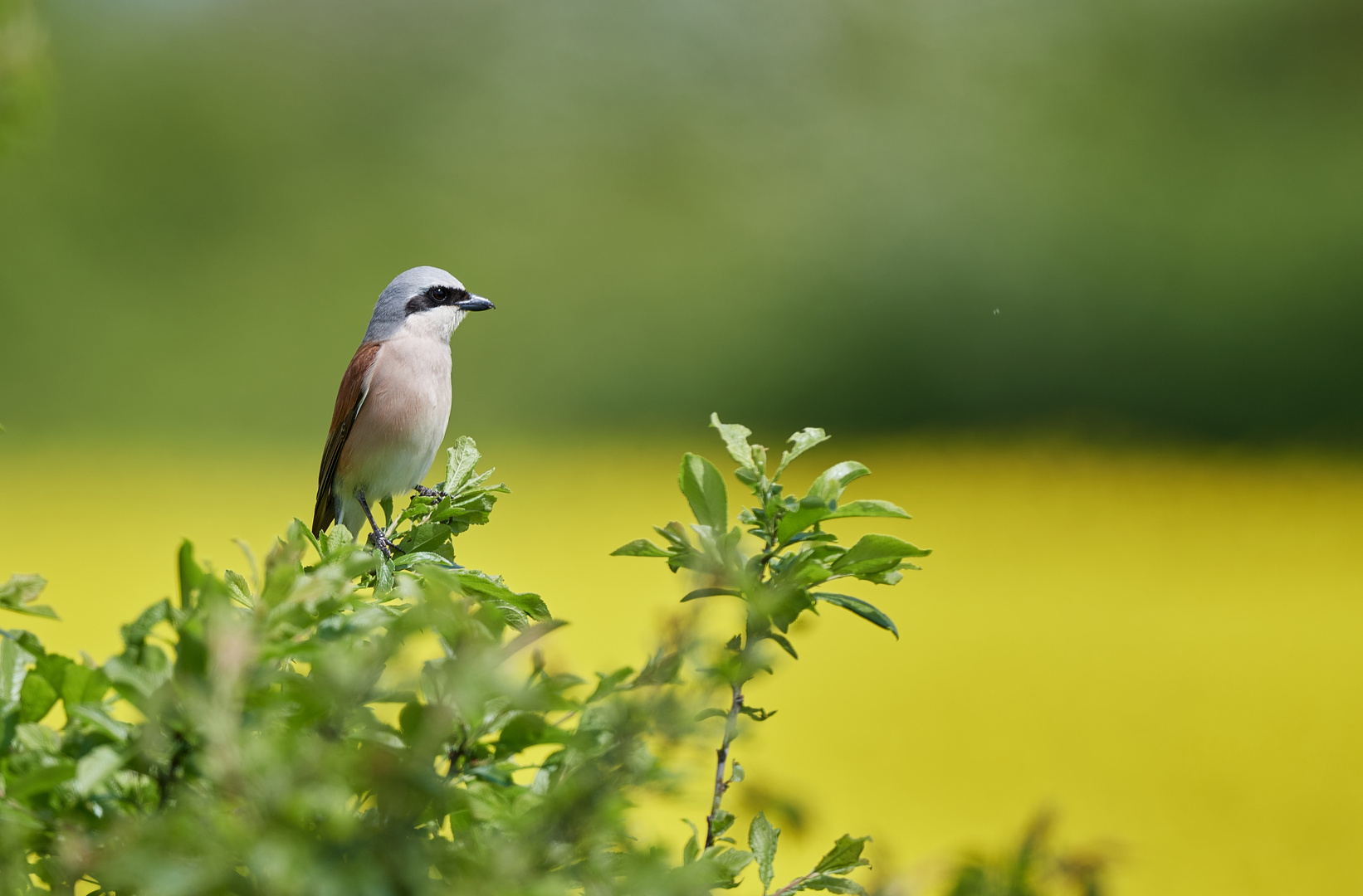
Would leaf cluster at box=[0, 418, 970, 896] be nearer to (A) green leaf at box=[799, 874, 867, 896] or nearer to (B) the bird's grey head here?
(A) green leaf at box=[799, 874, 867, 896]

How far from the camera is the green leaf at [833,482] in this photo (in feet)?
3.44

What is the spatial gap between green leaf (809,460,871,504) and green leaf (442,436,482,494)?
1.73 feet

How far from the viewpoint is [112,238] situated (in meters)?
10.8

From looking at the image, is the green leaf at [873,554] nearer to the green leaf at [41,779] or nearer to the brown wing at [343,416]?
the green leaf at [41,779]

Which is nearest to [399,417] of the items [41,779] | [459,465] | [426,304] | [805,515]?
[426,304]

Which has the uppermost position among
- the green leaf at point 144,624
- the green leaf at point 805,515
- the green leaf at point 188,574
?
the green leaf at point 805,515

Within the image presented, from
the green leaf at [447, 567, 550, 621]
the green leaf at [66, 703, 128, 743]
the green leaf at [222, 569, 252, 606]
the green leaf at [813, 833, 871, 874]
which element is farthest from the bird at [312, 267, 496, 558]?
the green leaf at [66, 703, 128, 743]

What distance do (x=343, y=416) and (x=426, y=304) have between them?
0.34 metres

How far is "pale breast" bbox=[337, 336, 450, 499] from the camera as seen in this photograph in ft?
8.58

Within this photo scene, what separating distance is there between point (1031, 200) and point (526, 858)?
11.5 m

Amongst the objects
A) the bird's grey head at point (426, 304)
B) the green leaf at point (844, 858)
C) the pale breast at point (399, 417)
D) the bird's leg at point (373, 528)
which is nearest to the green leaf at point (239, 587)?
the green leaf at point (844, 858)

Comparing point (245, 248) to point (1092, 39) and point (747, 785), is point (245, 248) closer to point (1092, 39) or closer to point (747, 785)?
point (1092, 39)

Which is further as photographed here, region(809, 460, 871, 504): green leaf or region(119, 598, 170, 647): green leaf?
region(809, 460, 871, 504): green leaf

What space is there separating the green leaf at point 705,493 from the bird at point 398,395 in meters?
1.67
